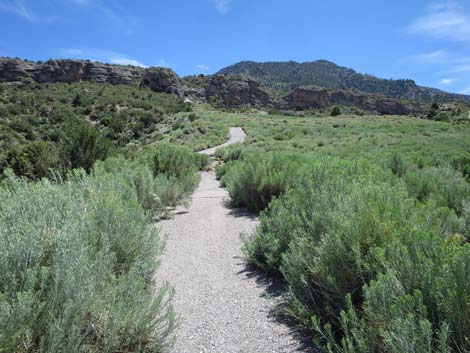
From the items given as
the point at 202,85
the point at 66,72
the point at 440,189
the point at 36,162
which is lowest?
the point at 36,162

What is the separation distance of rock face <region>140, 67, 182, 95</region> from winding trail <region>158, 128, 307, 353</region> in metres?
69.7

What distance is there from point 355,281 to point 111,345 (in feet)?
6.57

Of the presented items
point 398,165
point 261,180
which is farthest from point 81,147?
point 398,165

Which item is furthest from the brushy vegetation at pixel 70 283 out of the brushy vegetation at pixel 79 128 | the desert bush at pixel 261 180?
the brushy vegetation at pixel 79 128

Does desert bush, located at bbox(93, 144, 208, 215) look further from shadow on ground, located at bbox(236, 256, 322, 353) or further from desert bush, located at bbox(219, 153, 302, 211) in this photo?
shadow on ground, located at bbox(236, 256, 322, 353)

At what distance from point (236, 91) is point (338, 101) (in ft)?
130

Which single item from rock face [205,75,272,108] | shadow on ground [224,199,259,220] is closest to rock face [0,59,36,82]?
rock face [205,75,272,108]

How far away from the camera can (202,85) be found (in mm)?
93250

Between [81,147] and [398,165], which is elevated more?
[81,147]

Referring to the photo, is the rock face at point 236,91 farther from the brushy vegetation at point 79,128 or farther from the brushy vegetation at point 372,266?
the brushy vegetation at point 372,266

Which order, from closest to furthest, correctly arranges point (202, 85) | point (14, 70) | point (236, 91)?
point (14, 70) → point (202, 85) → point (236, 91)

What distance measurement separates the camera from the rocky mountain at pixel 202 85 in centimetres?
6675

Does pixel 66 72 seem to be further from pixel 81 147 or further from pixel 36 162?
pixel 81 147

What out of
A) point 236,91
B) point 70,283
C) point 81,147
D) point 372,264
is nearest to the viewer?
point 70,283
